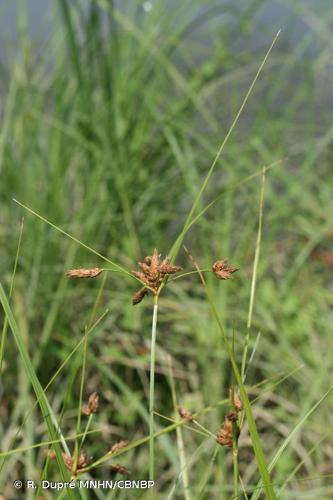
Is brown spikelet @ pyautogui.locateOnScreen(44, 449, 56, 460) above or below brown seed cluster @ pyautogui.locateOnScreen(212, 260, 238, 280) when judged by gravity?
below

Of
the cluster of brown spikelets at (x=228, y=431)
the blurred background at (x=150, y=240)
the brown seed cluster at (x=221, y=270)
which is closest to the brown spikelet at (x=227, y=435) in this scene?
the cluster of brown spikelets at (x=228, y=431)

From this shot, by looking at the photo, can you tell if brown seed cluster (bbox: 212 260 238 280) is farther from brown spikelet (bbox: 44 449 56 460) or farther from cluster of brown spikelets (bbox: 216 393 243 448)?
brown spikelet (bbox: 44 449 56 460)

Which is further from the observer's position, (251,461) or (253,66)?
(253,66)

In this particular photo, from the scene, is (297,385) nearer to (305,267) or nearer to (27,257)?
(305,267)

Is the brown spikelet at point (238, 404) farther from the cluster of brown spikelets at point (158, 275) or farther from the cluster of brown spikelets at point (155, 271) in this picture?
the cluster of brown spikelets at point (155, 271)

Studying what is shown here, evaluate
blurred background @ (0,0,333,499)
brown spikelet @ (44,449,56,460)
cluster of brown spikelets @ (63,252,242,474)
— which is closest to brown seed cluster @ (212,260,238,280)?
cluster of brown spikelets @ (63,252,242,474)

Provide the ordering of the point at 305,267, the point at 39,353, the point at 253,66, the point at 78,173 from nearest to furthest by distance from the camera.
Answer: the point at 39,353
the point at 78,173
the point at 305,267
the point at 253,66

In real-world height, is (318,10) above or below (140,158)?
above

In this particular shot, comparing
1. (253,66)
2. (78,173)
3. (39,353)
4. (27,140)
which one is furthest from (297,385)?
(253,66)

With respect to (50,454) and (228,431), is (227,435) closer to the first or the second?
(228,431)
